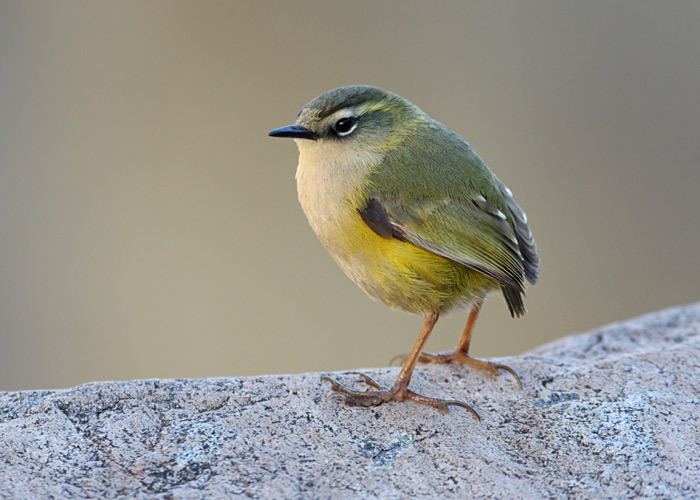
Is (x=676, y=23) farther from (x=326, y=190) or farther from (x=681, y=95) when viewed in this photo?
(x=326, y=190)

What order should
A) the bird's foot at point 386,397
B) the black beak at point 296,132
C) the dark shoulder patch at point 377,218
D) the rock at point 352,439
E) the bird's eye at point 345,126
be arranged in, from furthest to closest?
the bird's eye at point 345,126 < the black beak at point 296,132 < the dark shoulder patch at point 377,218 < the bird's foot at point 386,397 < the rock at point 352,439

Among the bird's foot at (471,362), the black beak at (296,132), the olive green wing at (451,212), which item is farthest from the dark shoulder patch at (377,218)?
the bird's foot at (471,362)

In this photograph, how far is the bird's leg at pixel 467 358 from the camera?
4.68m

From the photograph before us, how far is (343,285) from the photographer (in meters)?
9.34

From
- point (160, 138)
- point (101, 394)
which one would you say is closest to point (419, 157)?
point (101, 394)

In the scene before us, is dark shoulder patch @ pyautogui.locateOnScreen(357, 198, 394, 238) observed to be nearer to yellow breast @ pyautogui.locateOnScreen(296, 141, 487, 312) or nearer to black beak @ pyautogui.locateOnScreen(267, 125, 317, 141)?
yellow breast @ pyautogui.locateOnScreen(296, 141, 487, 312)

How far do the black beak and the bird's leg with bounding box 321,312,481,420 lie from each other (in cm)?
111

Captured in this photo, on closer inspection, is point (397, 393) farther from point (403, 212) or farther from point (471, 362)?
point (403, 212)

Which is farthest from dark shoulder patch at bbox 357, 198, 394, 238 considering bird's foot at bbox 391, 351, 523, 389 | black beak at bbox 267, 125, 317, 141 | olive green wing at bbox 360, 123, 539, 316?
bird's foot at bbox 391, 351, 523, 389

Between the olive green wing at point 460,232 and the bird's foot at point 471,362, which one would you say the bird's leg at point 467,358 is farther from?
the olive green wing at point 460,232

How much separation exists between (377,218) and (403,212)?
13 cm

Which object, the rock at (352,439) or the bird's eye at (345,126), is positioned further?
the bird's eye at (345,126)

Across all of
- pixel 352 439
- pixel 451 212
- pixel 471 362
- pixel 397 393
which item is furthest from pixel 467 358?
pixel 352 439

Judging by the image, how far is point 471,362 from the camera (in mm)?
4852
